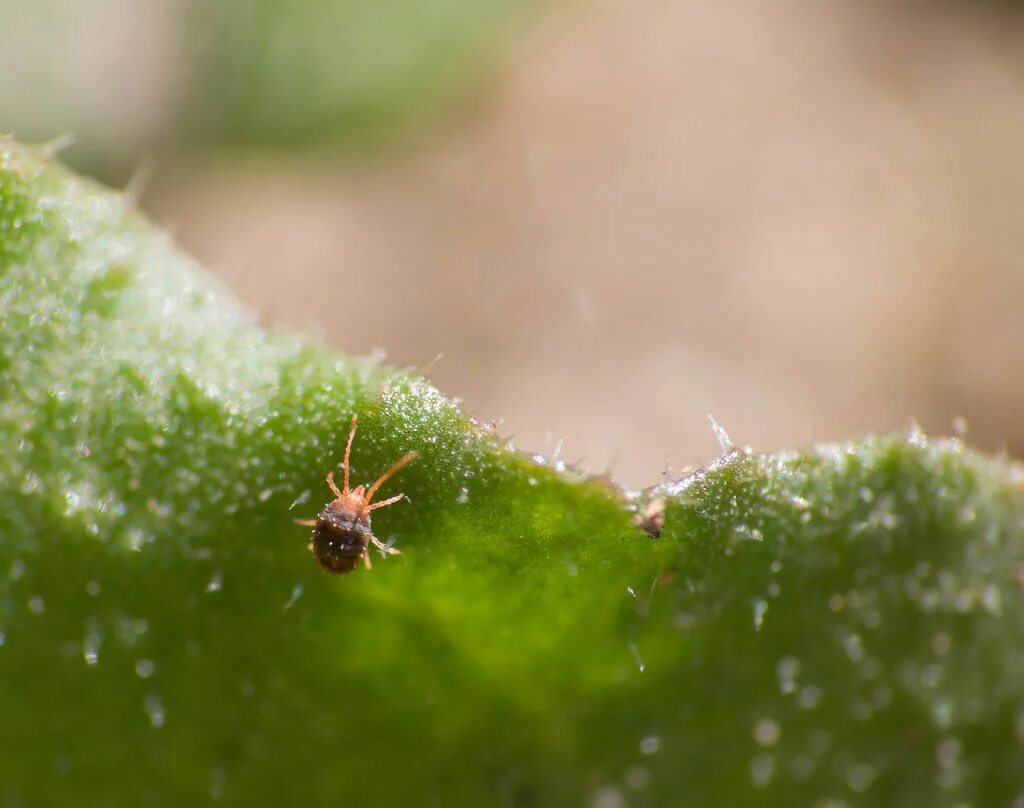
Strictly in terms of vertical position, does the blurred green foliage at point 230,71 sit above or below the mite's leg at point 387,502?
above

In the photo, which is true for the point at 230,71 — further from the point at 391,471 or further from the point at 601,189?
the point at 391,471

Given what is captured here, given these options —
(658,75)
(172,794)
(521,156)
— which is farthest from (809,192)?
(172,794)

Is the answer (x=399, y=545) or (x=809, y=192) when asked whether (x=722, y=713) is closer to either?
(x=399, y=545)

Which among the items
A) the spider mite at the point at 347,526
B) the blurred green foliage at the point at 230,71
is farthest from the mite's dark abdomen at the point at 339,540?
the blurred green foliage at the point at 230,71

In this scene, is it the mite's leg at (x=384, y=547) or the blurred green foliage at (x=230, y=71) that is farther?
the blurred green foliage at (x=230, y=71)

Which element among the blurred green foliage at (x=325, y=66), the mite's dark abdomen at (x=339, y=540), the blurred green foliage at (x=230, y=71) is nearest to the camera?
the mite's dark abdomen at (x=339, y=540)

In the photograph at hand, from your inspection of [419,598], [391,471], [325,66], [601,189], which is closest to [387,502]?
[391,471]

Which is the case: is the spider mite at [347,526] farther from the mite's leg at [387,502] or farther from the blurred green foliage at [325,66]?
the blurred green foliage at [325,66]
